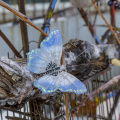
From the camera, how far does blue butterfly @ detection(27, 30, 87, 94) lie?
33 cm

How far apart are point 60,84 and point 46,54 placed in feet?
0.18

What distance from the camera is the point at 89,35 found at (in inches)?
31.0

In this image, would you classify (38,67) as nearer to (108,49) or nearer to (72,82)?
(72,82)

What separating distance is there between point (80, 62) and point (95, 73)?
11cm

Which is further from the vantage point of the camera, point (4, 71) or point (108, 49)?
point (108, 49)

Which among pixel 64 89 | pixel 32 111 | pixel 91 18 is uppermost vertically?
pixel 91 18

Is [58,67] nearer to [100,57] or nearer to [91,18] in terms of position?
[100,57]

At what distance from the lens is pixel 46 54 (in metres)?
0.36

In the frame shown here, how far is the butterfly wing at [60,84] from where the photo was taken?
0.32 meters

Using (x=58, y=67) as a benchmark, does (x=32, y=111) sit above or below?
below

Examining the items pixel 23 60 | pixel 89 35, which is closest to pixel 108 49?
pixel 89 35

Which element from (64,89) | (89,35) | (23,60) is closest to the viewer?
(64,89)

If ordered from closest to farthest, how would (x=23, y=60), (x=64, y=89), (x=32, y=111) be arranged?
(x=64, y=89), (x=23, y=60), (x=32, y=111)

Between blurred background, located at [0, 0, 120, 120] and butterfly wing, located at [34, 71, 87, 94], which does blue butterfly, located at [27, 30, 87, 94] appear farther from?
blurred background, located at [0, 0, 120, 120]
